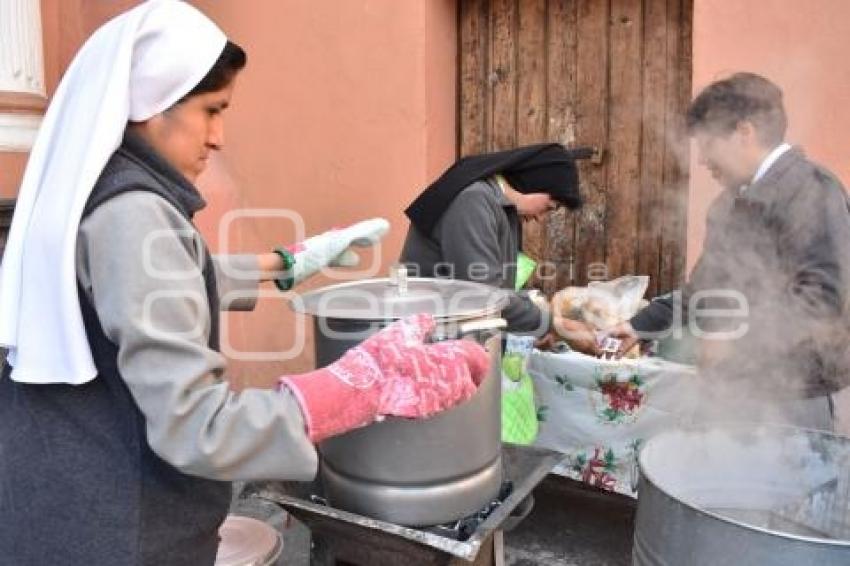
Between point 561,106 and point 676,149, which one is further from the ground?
Answer: point 561,106

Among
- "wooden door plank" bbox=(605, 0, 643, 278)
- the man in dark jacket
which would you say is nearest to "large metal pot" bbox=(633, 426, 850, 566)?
the man in dark jacket

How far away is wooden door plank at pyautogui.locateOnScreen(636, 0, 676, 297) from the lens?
371 cm

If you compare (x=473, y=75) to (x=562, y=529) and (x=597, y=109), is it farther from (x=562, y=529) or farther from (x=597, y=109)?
(x=562, y=529)

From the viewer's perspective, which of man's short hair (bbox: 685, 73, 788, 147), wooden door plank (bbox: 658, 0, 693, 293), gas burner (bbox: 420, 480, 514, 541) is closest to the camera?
gas burner (bbox: 420, 480, 514, 541)

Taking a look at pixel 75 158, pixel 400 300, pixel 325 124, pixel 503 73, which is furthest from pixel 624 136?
pixel 75 158

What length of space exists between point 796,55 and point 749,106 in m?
0.68

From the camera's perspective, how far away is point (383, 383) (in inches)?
56.4

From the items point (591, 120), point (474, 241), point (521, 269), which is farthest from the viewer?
point (591, 120)

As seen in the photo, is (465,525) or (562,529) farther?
(562,529)

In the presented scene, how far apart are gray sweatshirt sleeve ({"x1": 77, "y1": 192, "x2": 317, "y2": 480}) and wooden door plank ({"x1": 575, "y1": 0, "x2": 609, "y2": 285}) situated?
2.99 metres

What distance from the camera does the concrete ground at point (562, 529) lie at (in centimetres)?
346

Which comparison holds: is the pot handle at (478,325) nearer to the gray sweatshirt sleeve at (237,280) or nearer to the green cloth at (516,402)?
the gray sweatshirt sleeve at (237,280)

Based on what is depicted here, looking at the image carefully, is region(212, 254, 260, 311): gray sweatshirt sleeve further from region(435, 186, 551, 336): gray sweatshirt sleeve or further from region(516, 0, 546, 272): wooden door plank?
region(516, 0, 546, 272): wooden door plank

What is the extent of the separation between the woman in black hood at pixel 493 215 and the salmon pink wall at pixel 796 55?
78 cm
